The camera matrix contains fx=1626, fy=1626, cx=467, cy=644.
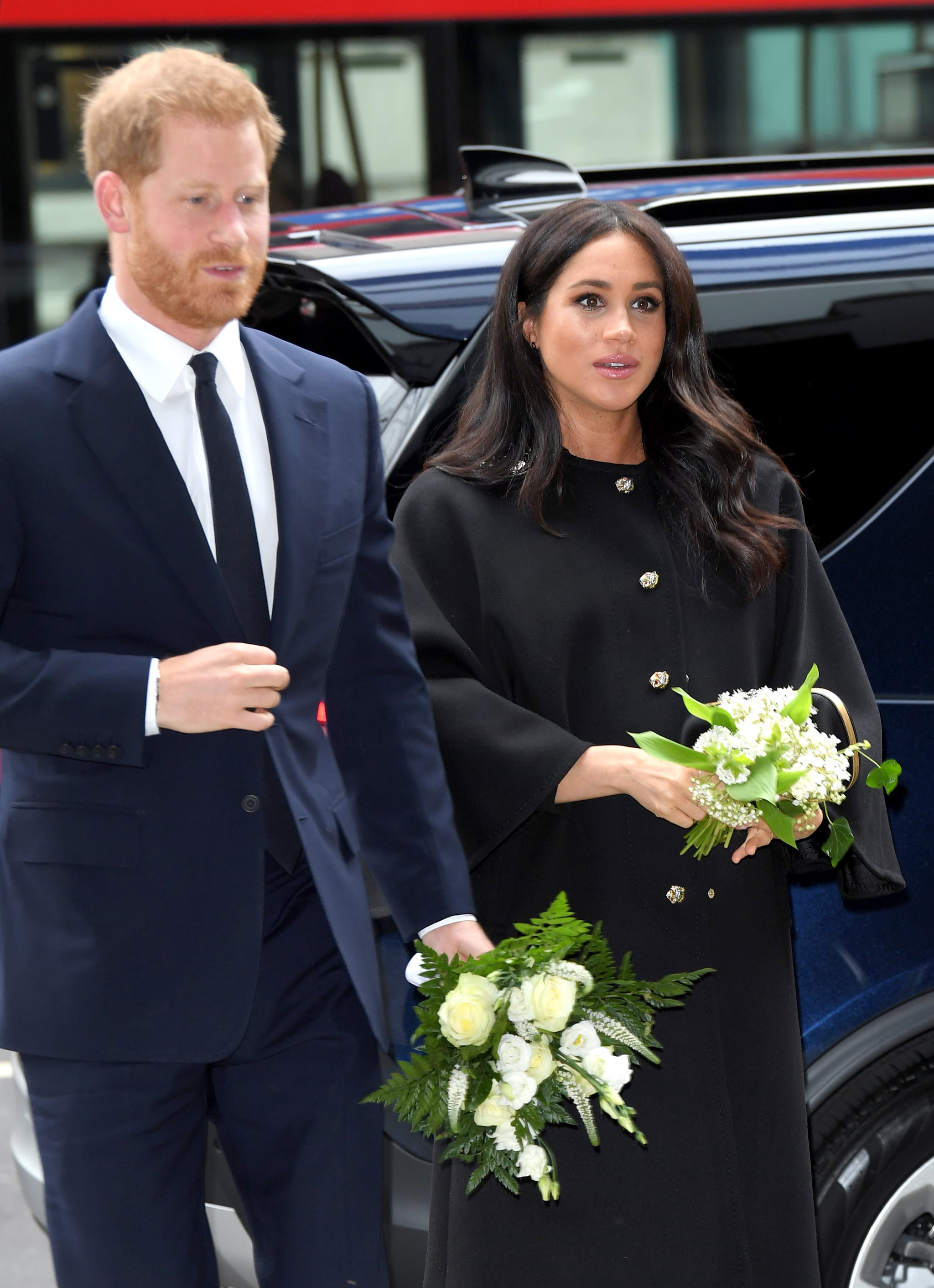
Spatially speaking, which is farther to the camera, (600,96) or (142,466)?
(600,96)

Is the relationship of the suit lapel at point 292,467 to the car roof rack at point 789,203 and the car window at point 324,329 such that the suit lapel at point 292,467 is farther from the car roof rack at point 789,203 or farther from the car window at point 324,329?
the car roof rack at point 789,203

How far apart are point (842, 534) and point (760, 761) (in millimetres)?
755

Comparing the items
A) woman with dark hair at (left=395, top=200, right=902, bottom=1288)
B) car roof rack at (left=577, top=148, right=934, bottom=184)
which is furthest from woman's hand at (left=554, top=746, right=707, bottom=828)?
car roof rack at (left=577, top=148, right=934, bottom=184)

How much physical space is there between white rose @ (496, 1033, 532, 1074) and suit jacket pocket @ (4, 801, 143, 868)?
1.63 feet


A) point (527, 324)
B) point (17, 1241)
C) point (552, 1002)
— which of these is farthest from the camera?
point (17, 1241)

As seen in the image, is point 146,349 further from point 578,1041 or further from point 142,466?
point 578,1041

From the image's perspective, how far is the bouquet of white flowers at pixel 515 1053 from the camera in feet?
6.41

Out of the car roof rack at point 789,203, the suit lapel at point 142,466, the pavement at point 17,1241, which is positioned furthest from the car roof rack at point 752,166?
the pavement at point 17,1241

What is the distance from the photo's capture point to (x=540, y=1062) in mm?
1966

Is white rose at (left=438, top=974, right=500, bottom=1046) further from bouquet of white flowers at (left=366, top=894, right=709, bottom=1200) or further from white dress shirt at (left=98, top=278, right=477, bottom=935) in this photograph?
white dress shirt at (left=98, top=278, right=477, bottom=935)

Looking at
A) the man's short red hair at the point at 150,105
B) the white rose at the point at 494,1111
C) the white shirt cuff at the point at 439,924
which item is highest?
the man's short red hair at the point at 150,105

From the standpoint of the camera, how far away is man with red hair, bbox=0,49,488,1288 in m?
1.87

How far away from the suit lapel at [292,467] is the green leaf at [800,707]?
650mm

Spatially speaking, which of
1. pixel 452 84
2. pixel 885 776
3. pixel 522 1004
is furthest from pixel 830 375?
pixel 452 84
